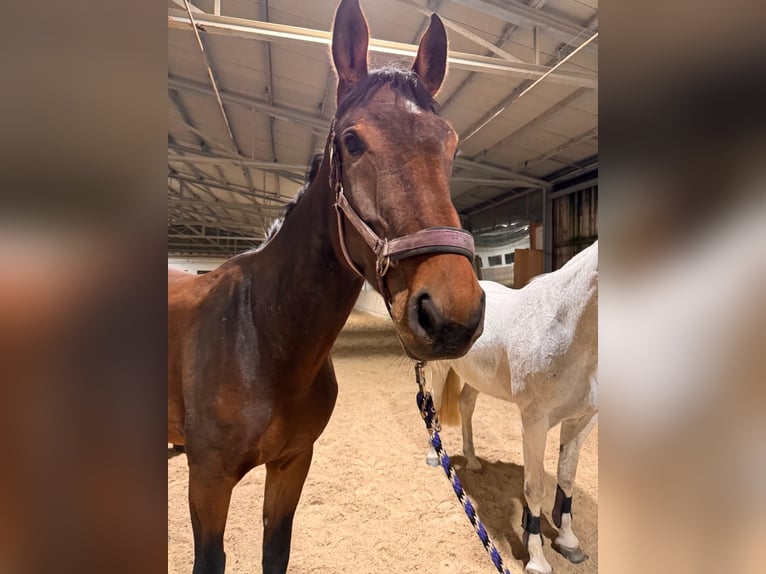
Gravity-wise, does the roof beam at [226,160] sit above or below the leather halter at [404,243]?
above

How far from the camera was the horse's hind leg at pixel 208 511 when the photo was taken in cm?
76

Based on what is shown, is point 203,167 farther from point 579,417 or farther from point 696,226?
point 696,226

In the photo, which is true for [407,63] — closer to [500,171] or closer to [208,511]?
[208,511]

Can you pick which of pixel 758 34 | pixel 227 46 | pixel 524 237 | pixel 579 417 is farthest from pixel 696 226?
pixel 524 237

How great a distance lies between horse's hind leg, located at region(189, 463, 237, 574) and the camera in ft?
2.51

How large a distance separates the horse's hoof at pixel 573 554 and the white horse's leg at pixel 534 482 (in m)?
0.14

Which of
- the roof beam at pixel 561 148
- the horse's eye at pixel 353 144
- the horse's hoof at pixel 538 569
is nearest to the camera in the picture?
the horse's eye at pixel 353 144

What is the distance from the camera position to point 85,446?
0.81 ft

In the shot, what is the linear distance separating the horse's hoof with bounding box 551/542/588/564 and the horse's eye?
1.69m

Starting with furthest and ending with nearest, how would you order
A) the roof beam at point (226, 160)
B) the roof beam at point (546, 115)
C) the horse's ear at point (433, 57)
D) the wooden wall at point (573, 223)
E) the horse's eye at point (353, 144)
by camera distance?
the roof beam at point (226, 160)
the wooden wall at point (573, 223)
the roof beam at point (546, 115)
the horse's ear at point (433, 57)
the horse's eye at point (353, 144)

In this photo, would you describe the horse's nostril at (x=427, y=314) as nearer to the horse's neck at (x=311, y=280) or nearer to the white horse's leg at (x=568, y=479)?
the horse's neck at (x=311, y=280)

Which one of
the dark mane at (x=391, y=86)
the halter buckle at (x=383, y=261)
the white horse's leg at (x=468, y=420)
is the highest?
the dark mane at (x=391, y=86)

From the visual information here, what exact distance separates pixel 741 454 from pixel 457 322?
0.27 m

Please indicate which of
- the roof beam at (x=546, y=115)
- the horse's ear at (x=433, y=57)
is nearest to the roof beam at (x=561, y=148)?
the roof beam at (x=546, y=115)
